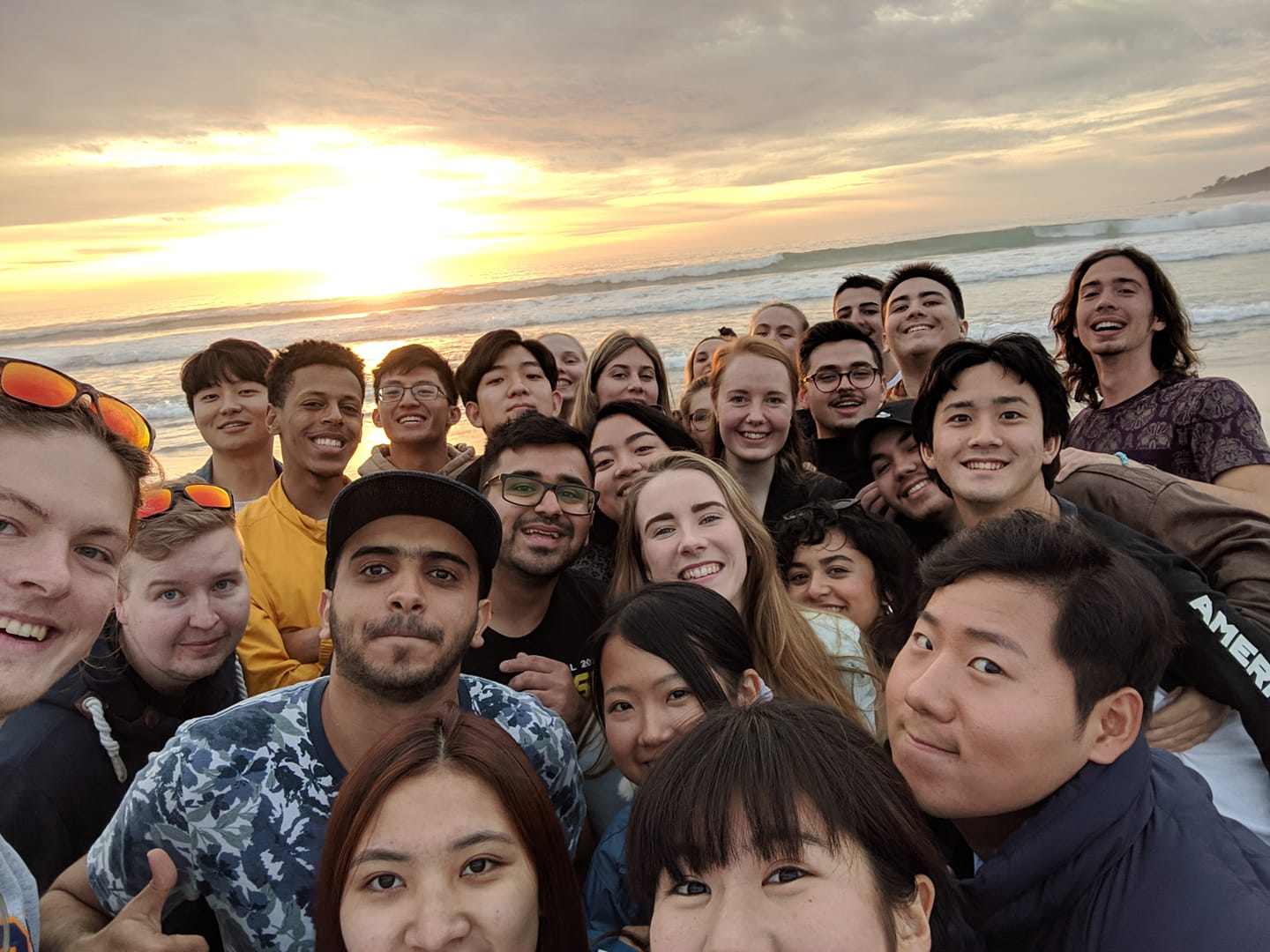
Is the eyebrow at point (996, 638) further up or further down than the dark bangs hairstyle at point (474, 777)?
further up

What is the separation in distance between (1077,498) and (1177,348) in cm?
215

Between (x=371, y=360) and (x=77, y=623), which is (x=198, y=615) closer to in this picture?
(x=77, y=623)

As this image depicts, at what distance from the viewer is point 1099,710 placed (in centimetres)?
220

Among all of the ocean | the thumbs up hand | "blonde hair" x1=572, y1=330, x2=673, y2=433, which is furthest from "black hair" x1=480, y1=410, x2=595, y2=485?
the ocean

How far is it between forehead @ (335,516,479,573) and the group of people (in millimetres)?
10

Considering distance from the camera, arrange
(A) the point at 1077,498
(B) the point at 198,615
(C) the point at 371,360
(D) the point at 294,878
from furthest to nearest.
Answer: (C) the point at 371,360 → (A) the point at 1077,498 → (B) the point at 198,615 → (D) the point at 294,878

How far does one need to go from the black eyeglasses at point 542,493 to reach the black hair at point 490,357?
7.24 feet

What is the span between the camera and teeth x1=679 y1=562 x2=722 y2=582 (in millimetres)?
3910

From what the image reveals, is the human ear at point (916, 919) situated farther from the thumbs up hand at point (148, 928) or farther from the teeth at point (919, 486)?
the teeth at point (919, 486)


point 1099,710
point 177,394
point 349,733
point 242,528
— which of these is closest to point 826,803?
point 1099,710

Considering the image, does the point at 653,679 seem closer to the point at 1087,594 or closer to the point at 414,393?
the point at 1087,594

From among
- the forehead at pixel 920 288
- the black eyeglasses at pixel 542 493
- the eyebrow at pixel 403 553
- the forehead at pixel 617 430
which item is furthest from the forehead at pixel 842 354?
the eyebrow at pixel 403 553

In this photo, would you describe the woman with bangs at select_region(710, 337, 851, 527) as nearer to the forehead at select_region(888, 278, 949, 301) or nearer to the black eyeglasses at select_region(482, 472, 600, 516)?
the black eyeglasses at select_region(482, 472, 600, 516)

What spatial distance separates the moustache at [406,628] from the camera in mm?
2838
